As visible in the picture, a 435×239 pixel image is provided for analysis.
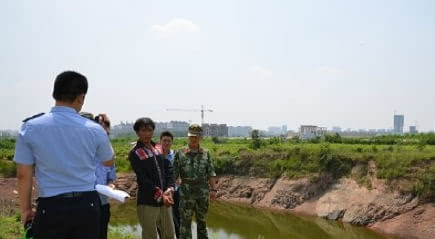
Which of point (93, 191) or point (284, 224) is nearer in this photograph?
point (93, 191)

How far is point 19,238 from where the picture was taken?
5.57 meters

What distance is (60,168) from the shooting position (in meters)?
2.52

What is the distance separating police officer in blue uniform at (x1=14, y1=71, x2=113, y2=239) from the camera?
8.14ft

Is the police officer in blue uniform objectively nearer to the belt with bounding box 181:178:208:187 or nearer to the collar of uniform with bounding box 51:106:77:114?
the collar of uniform with bounding box 51:106:77:114

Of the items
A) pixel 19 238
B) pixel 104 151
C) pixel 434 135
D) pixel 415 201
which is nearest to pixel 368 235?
pixel 415 201

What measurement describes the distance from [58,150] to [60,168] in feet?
0.34

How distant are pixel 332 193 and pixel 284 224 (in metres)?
2.83

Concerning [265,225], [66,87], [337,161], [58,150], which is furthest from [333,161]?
[58,150]

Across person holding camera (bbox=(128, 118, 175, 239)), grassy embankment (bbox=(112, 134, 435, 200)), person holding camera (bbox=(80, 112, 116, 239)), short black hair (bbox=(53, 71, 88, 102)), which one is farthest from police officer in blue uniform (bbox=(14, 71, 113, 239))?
grassy embankment (bbox=(112, 134, 435, 200))

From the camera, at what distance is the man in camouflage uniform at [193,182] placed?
17.2 feet

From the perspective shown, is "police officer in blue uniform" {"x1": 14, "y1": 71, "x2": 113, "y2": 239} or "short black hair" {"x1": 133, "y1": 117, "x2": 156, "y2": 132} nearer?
"police officer in blue uniform" {"x1": 14, "y1": 71, "x2": 113, "y2": 239}

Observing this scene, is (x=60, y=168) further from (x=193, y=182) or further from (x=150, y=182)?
(x=193, y=182)

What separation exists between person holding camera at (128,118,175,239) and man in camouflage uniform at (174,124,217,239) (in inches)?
28.1

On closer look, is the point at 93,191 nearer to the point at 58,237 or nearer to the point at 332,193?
the point at 58,237
